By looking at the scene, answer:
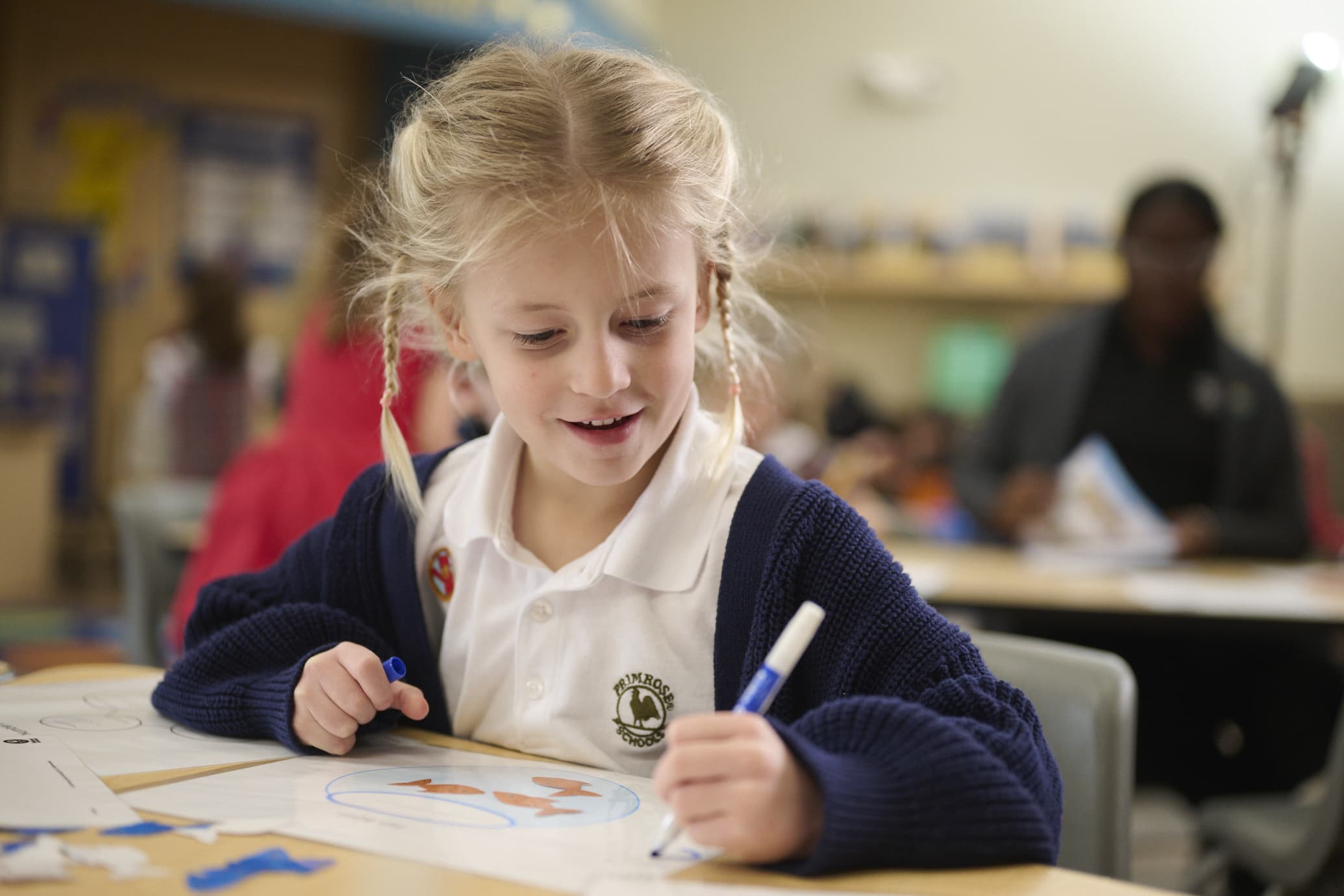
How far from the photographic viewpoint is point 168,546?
222 cm

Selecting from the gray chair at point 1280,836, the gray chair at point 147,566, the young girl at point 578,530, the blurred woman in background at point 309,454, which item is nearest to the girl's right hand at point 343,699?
the young girl at point 578,530

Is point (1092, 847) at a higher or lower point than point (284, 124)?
lower

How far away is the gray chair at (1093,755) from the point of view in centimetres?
110

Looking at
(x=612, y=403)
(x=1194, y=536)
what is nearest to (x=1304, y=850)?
(x=1194, y=536)

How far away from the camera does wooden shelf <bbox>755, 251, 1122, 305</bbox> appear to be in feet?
21.1

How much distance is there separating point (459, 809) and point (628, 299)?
0.37 m

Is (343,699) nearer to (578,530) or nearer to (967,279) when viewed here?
(578,530)

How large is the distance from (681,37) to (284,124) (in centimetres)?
232

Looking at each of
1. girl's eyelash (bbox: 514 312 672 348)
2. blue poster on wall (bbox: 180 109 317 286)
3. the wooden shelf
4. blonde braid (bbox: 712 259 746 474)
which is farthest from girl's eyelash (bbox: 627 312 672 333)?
blue poster on wall (bbox: 180 109 317 286)

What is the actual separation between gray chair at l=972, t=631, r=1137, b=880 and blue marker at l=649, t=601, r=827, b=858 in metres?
0.47

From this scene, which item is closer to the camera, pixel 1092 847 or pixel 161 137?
pixel 1092 847

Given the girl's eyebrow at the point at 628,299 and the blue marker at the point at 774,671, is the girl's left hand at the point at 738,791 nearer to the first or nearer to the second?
the blue marker at the point at 774,671

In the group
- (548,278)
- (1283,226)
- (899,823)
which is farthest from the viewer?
(1283,226)

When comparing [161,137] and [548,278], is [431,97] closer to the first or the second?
[548,278]
